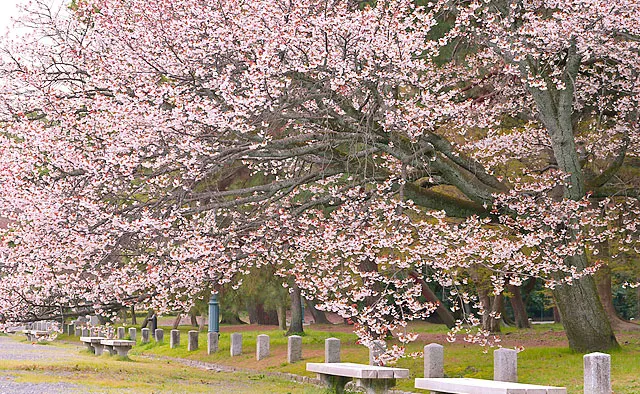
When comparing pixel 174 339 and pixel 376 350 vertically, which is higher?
pixel 376 350

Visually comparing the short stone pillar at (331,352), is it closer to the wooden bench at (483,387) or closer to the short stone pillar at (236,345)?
the wooden bench at (483,387)

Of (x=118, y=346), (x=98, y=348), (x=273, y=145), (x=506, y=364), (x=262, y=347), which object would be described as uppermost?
(x=273, y=145)

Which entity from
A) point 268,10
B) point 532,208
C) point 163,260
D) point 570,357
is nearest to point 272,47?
point 268,10

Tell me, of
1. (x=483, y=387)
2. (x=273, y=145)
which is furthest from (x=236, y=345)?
(x=483, y=387)

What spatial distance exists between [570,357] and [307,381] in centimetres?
557

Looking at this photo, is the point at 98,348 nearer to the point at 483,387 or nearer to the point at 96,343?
the point at 96,343

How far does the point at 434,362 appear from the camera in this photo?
15.4 meters

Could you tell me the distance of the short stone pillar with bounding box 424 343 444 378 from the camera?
15375mm

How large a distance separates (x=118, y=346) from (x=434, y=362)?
1238 cm

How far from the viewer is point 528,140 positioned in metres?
21.0

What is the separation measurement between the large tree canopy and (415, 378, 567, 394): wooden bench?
2.31m

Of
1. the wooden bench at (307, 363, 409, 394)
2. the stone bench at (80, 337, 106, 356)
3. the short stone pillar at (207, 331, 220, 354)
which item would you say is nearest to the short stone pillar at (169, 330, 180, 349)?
the stone bench at (80, 337, 106, 356)

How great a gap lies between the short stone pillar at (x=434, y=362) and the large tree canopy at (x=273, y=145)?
1043 mm

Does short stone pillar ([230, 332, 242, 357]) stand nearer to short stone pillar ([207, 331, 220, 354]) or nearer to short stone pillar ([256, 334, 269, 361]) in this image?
short stone pillar ([207, 331, 220, 354])
